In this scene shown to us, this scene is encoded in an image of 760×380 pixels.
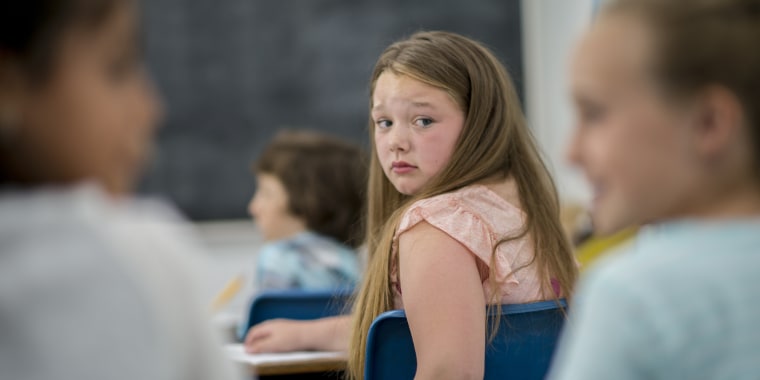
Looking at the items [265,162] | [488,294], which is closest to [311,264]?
[265,162]

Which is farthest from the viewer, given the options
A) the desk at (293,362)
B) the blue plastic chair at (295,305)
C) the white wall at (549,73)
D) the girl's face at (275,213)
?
the white wall at (549,73)

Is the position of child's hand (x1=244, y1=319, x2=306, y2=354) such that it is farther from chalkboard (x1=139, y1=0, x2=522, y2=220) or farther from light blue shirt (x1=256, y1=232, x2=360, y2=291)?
chalkboard (x1=139, y1=0, x2=522, y2=220)

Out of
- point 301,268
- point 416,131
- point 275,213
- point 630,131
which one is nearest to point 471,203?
point 416,131

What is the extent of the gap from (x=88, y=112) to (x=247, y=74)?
4.24 metres

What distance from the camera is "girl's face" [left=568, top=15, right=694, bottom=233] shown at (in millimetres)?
889

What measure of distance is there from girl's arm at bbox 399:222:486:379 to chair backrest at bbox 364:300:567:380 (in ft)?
0.10

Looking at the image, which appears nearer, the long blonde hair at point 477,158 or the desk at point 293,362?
the long blonde hair at point 477,158

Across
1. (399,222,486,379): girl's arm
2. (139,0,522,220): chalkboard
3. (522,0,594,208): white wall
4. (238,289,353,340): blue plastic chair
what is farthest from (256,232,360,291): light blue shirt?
(522,0,594,208): white wall

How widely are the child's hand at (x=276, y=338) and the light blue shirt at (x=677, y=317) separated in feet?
5.54

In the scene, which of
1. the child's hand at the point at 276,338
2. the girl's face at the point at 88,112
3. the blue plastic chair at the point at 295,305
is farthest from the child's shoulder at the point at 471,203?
the girl's face at the point at 88,112

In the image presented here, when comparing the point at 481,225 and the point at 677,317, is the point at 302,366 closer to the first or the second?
the point at 481,225

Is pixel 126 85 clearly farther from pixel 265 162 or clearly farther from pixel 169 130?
pixel 169 130

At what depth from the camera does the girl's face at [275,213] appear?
367 centimetres

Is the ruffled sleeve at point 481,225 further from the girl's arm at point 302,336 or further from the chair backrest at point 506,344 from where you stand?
the girl's arm at point 302,336
